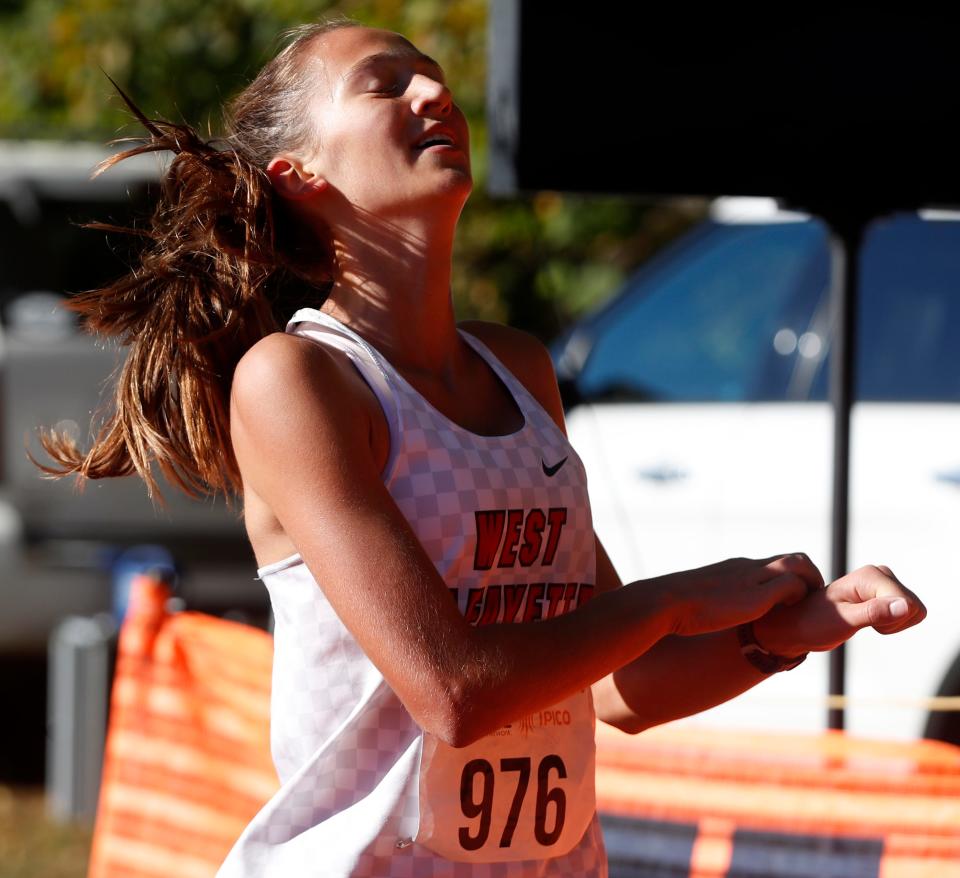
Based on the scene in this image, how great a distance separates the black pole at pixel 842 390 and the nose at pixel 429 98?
5.20 feet

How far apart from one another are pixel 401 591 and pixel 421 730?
20cm

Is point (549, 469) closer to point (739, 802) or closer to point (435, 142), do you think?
point (435, 142)

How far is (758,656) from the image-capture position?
1.81 metres

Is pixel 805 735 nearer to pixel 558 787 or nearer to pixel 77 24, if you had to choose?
pixel 558 787

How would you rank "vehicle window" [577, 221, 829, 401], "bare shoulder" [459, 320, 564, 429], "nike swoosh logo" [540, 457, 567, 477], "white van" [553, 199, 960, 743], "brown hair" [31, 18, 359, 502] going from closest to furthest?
"nike swoosh logo" [540, 457, 567, 477] → "brown hair" [31, 18, 359, 502] → "bare shoulder" [459, 320, 564, 429] → "white van" [553, 199, 960, 743] → "vehicle window" [577, 221, 829, 401]

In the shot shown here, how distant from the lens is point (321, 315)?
1754 mm

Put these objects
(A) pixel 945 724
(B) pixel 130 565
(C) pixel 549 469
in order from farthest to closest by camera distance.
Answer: (B) pixel 130 565 → (A) pixel 945 724 → (C) pixel 549 469

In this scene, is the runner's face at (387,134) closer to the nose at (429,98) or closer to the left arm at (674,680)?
the nose at (429,98)

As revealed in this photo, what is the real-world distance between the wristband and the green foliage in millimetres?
6666

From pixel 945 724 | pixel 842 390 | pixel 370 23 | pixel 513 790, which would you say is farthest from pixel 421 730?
pixel 370 23

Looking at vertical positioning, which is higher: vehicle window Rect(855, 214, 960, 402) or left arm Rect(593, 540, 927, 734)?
vehicle window Rect(855, 214, 960, 402)

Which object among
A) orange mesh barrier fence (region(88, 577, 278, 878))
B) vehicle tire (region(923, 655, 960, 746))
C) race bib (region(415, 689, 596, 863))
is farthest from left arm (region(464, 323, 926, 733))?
vehicle tire (region(923, 655, 960, 746))

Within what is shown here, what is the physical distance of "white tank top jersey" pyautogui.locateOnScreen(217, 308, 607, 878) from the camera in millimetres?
1629

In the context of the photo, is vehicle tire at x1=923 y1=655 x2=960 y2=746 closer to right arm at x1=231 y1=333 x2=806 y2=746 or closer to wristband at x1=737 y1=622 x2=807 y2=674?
wristband at x1=737 y1=622 x2=807 y2=674
